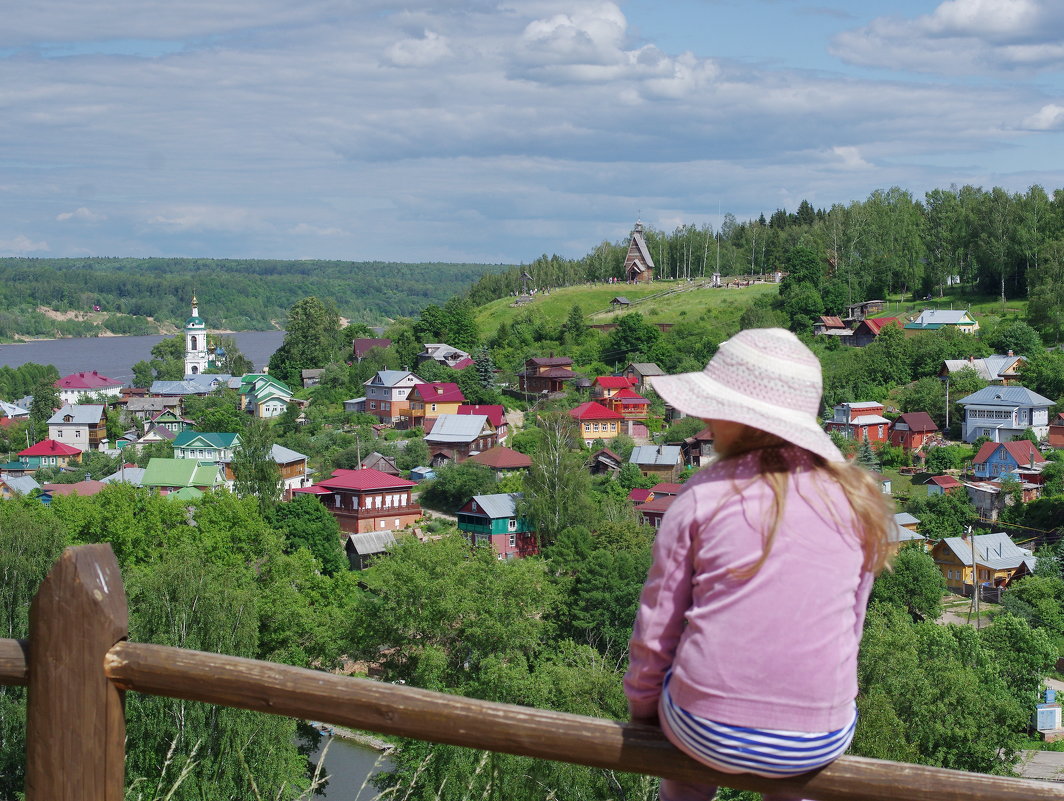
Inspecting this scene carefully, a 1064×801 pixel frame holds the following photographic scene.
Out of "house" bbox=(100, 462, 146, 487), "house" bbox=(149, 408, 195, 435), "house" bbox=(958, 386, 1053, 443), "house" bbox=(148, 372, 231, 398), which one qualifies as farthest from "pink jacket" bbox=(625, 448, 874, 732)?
"house" bbox=(148, 372, 231, 398)

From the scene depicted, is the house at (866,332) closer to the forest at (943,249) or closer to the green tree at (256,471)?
the forest at (943,249)

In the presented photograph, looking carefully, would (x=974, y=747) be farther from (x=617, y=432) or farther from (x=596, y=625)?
(x=617, y=432)

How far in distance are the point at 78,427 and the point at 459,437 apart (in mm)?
14643

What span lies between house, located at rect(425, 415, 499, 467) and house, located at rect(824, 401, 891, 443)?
8.28 metres

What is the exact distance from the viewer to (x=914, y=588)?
55.3 ft

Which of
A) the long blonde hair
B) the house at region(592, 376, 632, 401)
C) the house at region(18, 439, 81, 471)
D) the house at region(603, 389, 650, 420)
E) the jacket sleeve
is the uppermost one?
the long blonde hair

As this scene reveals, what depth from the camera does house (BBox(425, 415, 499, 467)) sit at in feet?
89.2

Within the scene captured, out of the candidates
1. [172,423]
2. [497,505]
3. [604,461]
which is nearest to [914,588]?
[497,505]

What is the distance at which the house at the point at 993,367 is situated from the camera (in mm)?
27922

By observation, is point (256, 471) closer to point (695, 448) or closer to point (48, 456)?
point (695, 448)

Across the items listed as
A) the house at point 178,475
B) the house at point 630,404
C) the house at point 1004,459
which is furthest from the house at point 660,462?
the house at point 178,475

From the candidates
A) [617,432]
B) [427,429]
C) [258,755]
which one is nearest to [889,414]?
[617,432]

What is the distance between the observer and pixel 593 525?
786 inches

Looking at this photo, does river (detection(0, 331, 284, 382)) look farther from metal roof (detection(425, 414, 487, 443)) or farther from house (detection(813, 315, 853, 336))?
house (detection(813, 315, 853, 336))
